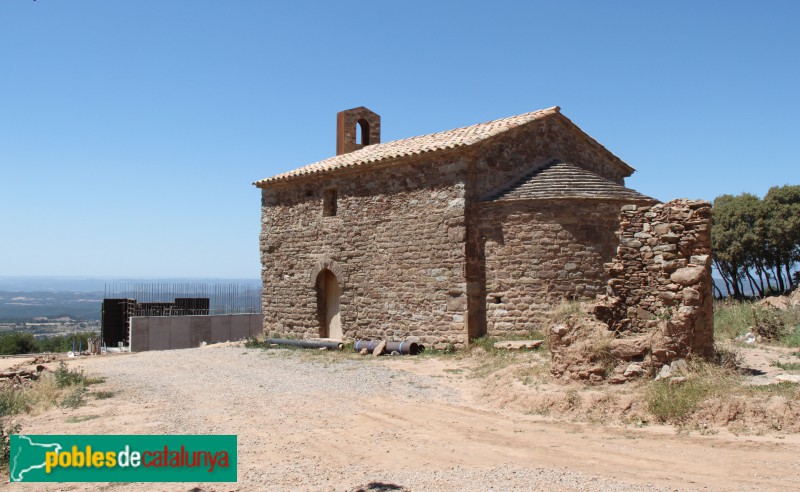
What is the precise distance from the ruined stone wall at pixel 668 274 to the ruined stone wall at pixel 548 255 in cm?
391

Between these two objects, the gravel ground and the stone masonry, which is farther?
Answer: the stone masonry

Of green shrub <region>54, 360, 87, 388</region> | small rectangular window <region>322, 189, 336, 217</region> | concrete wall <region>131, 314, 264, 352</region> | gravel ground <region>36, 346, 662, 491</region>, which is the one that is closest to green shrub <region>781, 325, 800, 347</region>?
gravel ground <region>36, 346, 662, 491</region>

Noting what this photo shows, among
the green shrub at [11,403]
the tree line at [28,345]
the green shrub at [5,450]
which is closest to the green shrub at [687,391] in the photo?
the green shrub at [5,450]

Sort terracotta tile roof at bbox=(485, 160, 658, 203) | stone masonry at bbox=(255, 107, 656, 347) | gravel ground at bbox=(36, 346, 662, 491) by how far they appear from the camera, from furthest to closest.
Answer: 1. terracotta tile roof at bbox=(485, 160, 658, 203)
2. stone masonry at bbox=(255, 107, 656, 347)
3. gravel ground at bbox=(36, 346, 662, 491)

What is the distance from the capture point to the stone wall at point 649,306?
859 centimetres

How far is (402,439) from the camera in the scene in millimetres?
7141

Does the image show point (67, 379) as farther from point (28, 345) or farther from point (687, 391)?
point (28, 345)

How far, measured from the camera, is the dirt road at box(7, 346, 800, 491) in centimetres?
554

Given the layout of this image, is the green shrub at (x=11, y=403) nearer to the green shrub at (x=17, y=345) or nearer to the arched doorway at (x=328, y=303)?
the arched doorway at (x=328, y=303)

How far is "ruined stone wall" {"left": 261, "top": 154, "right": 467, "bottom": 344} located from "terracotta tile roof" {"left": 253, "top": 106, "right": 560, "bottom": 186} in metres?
0.37

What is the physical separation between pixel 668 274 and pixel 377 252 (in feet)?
27.8

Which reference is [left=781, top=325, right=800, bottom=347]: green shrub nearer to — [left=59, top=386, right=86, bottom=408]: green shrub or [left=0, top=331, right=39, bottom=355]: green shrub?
[left=59, top=386, right=86, bottom=408]: green shrub

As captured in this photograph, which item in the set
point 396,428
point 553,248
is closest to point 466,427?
point 396,428

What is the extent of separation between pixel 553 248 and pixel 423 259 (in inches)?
126
